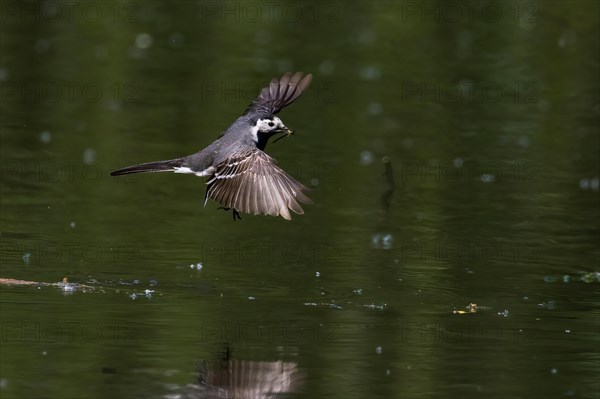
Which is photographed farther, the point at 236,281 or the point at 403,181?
the point at 403,181

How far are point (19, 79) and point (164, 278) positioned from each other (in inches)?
396

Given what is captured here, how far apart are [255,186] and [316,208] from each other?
3.96 meters

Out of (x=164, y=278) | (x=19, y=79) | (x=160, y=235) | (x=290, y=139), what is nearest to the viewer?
(x=164, y=278)

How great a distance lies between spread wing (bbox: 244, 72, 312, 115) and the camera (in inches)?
446

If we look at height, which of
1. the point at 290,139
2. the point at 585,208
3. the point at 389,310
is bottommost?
the point at 389,310

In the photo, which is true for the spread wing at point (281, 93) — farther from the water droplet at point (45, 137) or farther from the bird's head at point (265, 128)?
the water droplet at point (45, 137)

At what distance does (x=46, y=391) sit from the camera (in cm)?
756

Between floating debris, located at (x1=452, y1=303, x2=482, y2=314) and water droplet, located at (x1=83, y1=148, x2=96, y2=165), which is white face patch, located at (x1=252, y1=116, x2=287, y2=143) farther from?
water droplet, located at (x1=83, y1=148, x2=96, y2=165)

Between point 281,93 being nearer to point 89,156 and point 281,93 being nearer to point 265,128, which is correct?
point 265,128

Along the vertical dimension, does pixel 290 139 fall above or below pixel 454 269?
above

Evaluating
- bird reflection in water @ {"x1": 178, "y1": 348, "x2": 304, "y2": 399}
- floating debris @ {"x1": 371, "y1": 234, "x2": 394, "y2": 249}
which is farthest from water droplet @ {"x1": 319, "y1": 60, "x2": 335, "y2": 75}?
bird reflection in water @ {"x1": 178, "y1": 348, "x2": 304, "y2": 399}

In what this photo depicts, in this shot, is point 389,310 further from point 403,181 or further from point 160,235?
point 403,181

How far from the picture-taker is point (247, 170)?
9742 mm

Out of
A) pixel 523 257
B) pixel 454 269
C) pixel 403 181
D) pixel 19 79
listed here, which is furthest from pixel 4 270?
pixel 19 79
